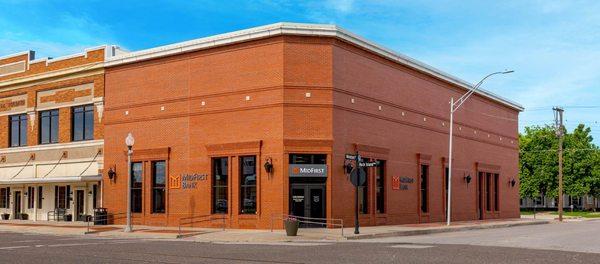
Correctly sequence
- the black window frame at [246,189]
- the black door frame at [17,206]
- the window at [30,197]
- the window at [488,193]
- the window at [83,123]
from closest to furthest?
the black window frame at [246,189]
the window at [83,123]
the window at [30,197]
the black door frame at [17,206]
the window at [488,193]

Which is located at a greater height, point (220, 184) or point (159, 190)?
point (220, 184)

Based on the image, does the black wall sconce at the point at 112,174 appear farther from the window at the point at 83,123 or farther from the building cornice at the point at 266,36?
the building cornice at the point at 266,36

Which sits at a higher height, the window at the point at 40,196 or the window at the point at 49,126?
the window at the point at 49,126

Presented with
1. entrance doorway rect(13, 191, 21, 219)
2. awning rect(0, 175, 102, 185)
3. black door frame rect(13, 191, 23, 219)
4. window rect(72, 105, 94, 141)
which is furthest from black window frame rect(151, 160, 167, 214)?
entrance doorway rect(13, 191, 21, 219)

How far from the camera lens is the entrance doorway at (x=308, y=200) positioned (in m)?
34.1

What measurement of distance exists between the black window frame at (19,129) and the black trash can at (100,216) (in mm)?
10944

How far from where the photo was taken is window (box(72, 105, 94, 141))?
1688 inches

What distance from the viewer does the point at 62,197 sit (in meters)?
45.3

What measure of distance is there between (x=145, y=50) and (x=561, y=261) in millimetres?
27844

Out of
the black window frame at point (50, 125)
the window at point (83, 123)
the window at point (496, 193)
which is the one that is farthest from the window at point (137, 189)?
the window at point (496, 193)

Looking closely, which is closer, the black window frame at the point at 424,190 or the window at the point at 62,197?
the black window frame at the point at 424,190

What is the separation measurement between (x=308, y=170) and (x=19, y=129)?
2460 cm

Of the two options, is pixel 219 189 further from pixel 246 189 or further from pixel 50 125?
pixel 50 125

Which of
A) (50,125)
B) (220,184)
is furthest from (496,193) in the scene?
(50,125)
